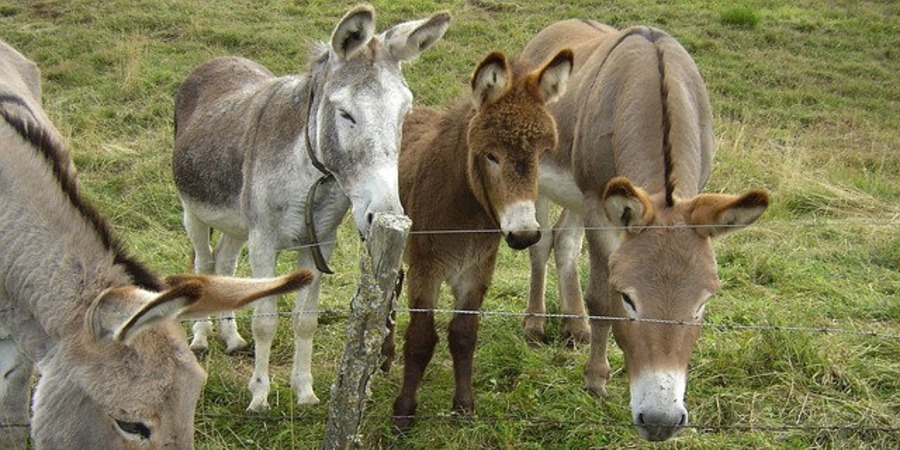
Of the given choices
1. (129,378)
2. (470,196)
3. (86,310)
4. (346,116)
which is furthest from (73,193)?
(470,196)

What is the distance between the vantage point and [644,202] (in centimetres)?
339

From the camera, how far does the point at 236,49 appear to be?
11.5 meters

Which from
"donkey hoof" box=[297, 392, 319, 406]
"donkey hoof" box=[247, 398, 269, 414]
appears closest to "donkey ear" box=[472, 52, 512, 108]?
"donkey hoof" box=[297, 392, 319, 406]

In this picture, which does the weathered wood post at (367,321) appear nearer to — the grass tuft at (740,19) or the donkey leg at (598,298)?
the donkey leg at (598,298)

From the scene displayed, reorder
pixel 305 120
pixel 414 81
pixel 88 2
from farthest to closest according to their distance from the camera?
pixel 88 2, pixel 414 81, pixel 305 120

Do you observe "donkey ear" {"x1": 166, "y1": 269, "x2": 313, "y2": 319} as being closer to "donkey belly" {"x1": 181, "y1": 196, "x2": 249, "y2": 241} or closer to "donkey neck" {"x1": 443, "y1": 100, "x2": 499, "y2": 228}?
"donkey neck" {"x1": 443, "y1": 100, "x2": 499, "y2": 228}

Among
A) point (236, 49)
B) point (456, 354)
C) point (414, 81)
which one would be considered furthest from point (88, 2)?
point (456, 354)

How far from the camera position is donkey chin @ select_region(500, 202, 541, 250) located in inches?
152

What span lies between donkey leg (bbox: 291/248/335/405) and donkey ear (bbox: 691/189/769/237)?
195 cm

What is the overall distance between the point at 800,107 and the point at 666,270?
8559 millimetres

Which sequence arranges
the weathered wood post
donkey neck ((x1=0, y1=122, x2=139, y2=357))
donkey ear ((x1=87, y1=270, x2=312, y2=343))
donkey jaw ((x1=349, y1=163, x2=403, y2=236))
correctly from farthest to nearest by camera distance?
donkey jaw ((x1=349, y1=163, x2=403, y2=236)), the weathered wood post, donkey neck ((x1=0, y1=122, x2=139, y2=357)), donkey ear ((x1=87, y1=270, x2=312, y2=343))

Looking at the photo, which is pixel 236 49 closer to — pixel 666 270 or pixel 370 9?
→ pixel 370 9

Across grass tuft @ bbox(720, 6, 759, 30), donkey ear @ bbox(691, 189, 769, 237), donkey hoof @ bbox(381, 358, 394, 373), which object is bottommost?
grass tuft @ bbox(720, 6, 759, 30)

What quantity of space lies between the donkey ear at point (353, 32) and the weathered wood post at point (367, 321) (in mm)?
1183
